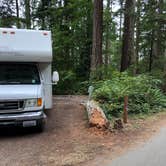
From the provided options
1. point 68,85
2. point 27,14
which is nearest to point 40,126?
point 68,85

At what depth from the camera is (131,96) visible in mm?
11062

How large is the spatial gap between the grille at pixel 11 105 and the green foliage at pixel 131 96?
321 cm

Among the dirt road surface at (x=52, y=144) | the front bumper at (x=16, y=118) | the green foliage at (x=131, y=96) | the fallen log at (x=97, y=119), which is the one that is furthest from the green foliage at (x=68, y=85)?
the front bumper at (x=16, y=118)

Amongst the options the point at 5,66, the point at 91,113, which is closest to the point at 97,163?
the point at 91,113

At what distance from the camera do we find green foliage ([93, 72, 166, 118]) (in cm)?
1023

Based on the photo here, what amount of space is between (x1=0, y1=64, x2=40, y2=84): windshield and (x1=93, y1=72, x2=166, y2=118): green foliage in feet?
8.71

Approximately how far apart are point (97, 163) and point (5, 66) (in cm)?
450

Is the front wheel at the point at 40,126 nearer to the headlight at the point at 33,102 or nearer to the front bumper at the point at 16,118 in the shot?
the front bumper at the point at 16,118

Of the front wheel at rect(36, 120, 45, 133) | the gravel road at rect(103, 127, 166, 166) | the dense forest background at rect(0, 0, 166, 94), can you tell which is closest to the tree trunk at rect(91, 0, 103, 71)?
the dense forest background at rect(0, 0, 166, 94)

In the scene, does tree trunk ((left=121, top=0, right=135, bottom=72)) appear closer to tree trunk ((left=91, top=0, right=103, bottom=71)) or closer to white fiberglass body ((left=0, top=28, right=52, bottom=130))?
tree trunk ((left=91, top=0, right=103, bottom=71))

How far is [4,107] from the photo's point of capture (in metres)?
7.46

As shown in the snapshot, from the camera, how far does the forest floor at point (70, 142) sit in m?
5.91

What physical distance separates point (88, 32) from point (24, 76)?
12.1 metres

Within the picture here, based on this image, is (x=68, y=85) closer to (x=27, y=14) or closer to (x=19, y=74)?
(x=19, y=74)
